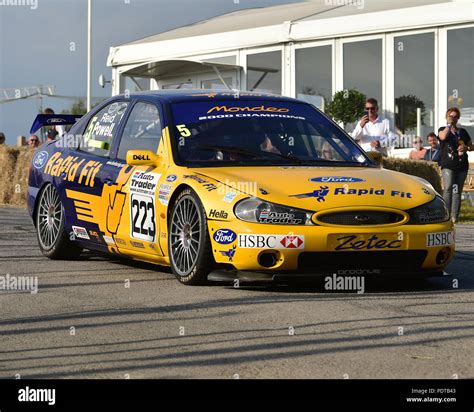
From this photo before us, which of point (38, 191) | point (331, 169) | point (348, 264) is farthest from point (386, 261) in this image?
point (38, 191)

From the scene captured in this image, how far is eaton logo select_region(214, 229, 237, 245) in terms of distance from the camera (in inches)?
315

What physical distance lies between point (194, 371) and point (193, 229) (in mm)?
3045

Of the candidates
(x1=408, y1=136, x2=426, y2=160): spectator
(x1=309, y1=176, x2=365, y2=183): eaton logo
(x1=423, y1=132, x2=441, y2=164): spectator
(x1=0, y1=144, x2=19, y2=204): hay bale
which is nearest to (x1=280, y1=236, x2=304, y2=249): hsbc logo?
(x1=309, y1=176, x2=365, y2=183): eaton logo

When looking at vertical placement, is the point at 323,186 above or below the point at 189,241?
above

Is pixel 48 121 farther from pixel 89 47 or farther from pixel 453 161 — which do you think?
pixel 89 47

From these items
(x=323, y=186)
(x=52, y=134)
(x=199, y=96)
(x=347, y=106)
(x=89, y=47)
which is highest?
(x=89, y=47)

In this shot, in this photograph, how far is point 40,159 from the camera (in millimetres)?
10883

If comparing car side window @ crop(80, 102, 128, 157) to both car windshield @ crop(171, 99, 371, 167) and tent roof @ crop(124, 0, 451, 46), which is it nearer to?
car windshield @ crop(171, 99, 371, 167)

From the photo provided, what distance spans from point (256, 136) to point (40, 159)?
8.72ft

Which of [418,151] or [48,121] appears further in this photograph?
[418,151]

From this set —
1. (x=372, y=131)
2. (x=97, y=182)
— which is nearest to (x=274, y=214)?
(x=97, y=182)

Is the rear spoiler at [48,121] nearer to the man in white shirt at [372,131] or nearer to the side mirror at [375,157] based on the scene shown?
the side mirror at [375,157]

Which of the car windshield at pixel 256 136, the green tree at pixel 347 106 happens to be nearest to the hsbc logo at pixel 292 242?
the car windshield at pixel 256 136

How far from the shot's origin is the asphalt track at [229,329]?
5.45 m
